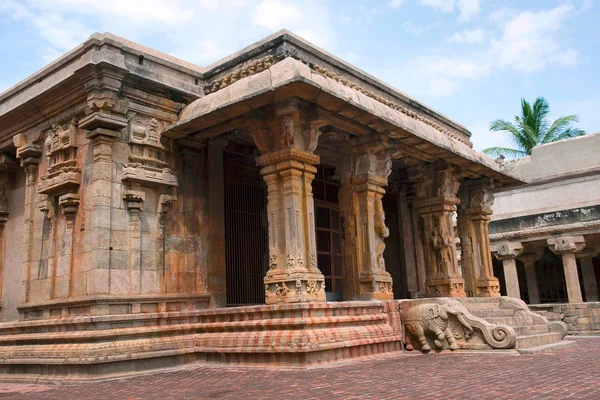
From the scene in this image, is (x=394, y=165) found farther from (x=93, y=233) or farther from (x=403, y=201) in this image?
(x=93, y=233)

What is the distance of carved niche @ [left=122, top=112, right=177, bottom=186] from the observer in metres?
9.02

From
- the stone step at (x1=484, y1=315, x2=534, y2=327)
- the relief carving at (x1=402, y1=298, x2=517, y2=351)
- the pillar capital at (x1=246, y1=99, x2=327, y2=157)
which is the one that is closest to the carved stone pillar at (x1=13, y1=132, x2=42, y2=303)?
the pillar capital at (x1=246, y1=99, x2=327, y2=157)

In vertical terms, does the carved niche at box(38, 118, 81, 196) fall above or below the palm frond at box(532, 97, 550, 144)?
below

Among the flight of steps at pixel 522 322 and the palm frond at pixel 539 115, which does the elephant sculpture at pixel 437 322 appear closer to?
the flight of steps at pixel 522 322

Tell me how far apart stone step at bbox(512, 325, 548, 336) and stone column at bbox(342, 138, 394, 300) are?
2305 mm

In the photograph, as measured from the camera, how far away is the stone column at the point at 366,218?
9789mm

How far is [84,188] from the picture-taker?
8.91 m

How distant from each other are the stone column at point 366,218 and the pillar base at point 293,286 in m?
1.56

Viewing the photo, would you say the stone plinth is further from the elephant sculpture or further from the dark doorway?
the dark doorway

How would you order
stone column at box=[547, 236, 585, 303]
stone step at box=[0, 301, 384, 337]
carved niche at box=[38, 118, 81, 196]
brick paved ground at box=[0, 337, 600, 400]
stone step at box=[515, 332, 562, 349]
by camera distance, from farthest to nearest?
stone column at box=[547, 236, 585, 303] → stone step at box=[515, 332, 562, 349] → carved niche at box=[38, 118, 81, 196] → stone step at box=[0, 301, 384, 337] → brick paved ground at box=[0, 337, 600, 400]

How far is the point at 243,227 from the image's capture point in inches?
424

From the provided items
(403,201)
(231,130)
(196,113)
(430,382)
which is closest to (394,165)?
(403,201)

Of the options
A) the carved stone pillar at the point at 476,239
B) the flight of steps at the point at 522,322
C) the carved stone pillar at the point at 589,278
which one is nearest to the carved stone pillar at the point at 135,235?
the flight of steps at the point at 522,322

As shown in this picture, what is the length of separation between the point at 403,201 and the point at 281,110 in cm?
705
